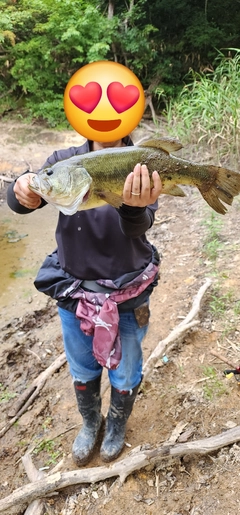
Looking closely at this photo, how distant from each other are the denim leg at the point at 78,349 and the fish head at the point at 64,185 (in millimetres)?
719

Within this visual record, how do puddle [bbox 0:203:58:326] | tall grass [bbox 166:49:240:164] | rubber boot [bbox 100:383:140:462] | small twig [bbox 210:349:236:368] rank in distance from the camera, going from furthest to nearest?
tall grass [bbox 166:49:240:164]
puddle [bbox 0:203:58:326]
small twig [bbox 210:349:236:368]
rubber boot [bbox 100:383:140:462]

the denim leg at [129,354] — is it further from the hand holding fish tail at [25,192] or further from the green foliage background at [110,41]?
the green foliage background at [110,41]

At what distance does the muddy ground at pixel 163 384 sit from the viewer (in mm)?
2100

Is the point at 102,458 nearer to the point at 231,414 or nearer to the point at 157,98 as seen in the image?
the point at 231,414

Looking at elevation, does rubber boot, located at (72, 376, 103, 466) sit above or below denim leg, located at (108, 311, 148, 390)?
below

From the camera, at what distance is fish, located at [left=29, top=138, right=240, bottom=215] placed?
4.80 feet

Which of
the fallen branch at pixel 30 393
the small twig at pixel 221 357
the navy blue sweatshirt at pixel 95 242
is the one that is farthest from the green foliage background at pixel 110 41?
the navy blue sweatshirt at pixel 95 242

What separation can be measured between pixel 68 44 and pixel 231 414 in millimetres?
8974

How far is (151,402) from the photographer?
8.96ft

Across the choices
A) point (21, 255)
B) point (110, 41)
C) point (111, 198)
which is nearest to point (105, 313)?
point (111, 198)

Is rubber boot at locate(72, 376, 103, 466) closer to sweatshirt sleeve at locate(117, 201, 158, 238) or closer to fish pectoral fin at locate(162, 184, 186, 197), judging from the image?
sweatshirt sleeve at locate(117, 201, 158, 238)

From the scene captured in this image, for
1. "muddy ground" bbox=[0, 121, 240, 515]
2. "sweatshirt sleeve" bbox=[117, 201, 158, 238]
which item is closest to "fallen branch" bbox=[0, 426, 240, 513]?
"muddy ground" bbox=[0, 121, 240, 515]

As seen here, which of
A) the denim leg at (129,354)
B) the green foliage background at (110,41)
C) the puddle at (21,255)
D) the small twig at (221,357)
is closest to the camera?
the denim leg at (129,354)

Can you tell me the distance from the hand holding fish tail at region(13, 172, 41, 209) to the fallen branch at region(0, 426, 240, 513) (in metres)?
1.47
